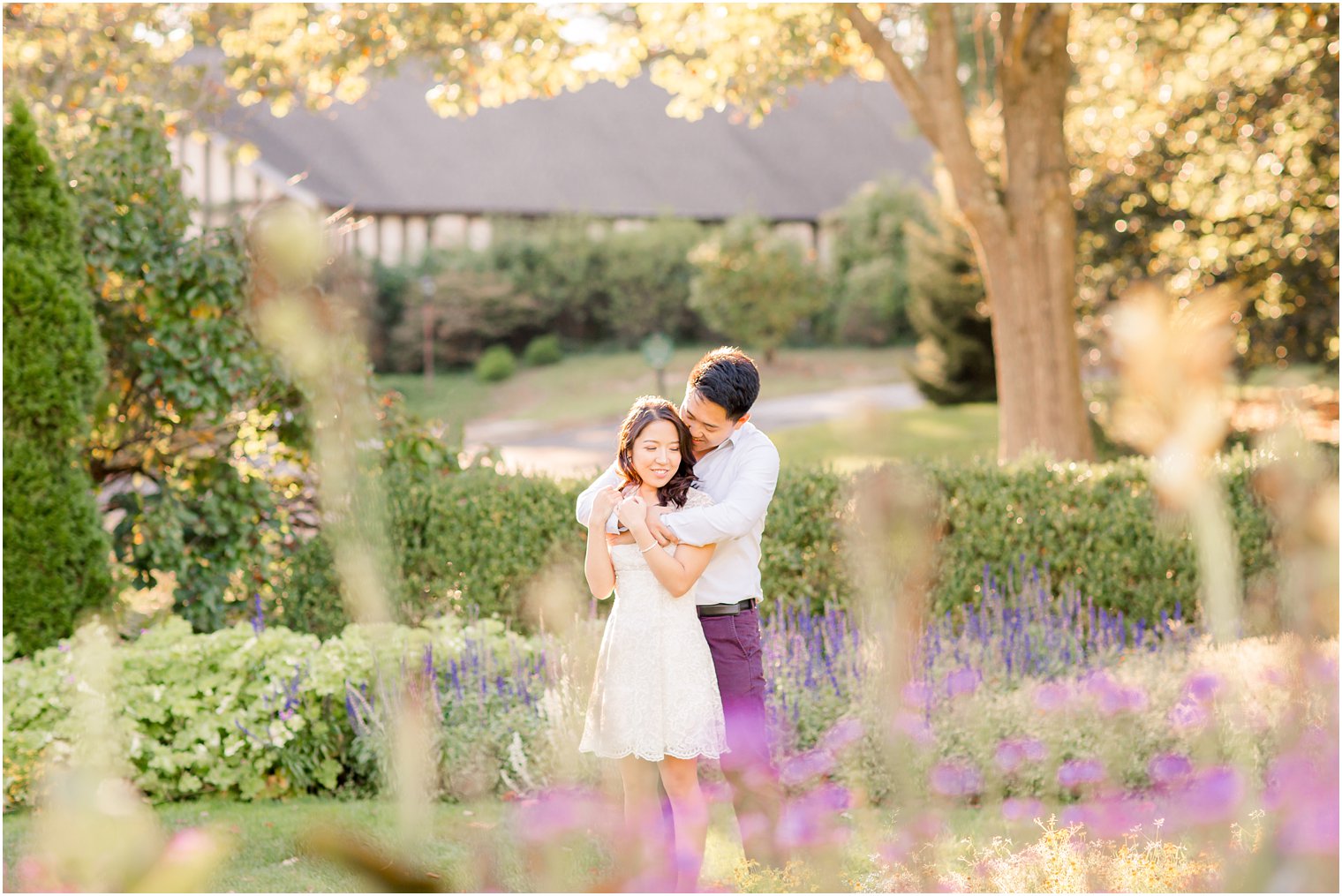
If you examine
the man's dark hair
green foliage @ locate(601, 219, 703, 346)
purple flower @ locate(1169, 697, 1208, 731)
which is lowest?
purple flower @ locate(1169, 697, 1208, 731)

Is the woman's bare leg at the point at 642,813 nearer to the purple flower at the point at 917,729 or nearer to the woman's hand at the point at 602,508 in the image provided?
the woman's hand at the point at 602,508

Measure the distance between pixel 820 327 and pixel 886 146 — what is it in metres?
11.4

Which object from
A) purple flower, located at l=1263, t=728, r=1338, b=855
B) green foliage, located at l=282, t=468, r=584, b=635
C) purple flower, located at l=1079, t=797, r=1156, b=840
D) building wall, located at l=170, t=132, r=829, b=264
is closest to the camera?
purple flower, located at l=1263, t=728, r=1338, b=855

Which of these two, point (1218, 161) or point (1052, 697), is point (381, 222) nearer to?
point (1218, 161)

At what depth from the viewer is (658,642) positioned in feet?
10.7

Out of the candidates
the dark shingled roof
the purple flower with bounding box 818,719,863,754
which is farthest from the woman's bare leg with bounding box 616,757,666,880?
the dark shingled roof

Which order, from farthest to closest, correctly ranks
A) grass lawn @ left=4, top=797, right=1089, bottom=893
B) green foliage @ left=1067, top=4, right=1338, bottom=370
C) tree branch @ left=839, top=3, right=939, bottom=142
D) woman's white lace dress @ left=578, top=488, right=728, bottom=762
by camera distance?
green foliage @ left=1067, top=4, right=1338, bottom=370, tree branch @ left=839, top=3, right=939, bottom=142, grass lawn @ left=4, top=797, right=1089, bottom=893, woman's white lace dress @ left=578, top=488, right=728, bottom=762

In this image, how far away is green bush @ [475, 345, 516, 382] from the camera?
26.5 metres

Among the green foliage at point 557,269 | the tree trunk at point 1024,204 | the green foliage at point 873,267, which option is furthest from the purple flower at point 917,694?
the green foliage at point 873,267

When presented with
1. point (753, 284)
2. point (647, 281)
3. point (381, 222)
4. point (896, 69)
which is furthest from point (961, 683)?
point (381, 222)

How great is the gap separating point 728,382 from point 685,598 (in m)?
0.62

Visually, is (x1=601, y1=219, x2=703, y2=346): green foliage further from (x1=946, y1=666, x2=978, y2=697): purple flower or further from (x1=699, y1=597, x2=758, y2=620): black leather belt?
(x1=699, y1=597, x2=758, y2=620): black leather belt

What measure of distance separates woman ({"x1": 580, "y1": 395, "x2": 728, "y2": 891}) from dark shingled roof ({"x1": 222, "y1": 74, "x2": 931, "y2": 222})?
24933 mm

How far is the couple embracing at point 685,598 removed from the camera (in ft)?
10.5
